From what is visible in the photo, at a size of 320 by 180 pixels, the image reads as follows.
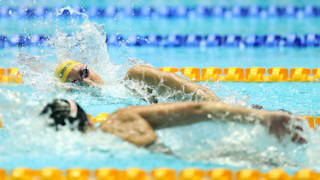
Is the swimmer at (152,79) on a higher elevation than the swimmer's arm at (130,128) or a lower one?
higher

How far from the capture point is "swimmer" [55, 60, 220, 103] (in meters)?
3.66

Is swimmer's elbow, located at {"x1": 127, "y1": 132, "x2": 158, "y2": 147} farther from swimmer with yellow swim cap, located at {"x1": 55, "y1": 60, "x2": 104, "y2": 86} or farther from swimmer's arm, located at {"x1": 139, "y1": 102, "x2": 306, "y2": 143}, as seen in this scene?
swimmer with yellow swim cap, located at {"x1": 55, "y1": 60, "x2": 104, "y2": 86}

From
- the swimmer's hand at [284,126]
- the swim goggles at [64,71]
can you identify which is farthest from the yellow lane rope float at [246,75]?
the swimmer's hand at [284,126]

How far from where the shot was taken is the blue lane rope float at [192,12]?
9477mm

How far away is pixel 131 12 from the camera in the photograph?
966 cm

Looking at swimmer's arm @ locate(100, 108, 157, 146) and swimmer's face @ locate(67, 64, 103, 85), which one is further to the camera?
swimmer's face @ locate(67, 64, 103, 85)

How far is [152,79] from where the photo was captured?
3713 mm

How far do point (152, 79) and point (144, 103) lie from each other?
0.49 meters

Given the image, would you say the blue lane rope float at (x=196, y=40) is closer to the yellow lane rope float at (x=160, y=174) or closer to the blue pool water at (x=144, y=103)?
the blue pool water at (x=144, y=103)

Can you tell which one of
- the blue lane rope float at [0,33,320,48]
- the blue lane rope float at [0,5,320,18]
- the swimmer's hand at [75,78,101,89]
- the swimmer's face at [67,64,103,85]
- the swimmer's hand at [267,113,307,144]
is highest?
the blue lane rope float at [0,5,320,18]

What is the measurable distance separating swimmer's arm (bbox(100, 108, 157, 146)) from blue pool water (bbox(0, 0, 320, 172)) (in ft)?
0.13

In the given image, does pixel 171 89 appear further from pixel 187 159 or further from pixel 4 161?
pixel 4 161

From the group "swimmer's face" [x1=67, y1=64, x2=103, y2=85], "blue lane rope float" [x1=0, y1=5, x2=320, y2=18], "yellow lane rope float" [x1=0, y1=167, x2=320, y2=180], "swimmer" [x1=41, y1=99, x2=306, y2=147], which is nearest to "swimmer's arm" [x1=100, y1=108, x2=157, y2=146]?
"swimmer" [x1=41, y1=99, x2=306, y2=147]

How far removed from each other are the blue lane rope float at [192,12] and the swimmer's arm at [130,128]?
271 inches
